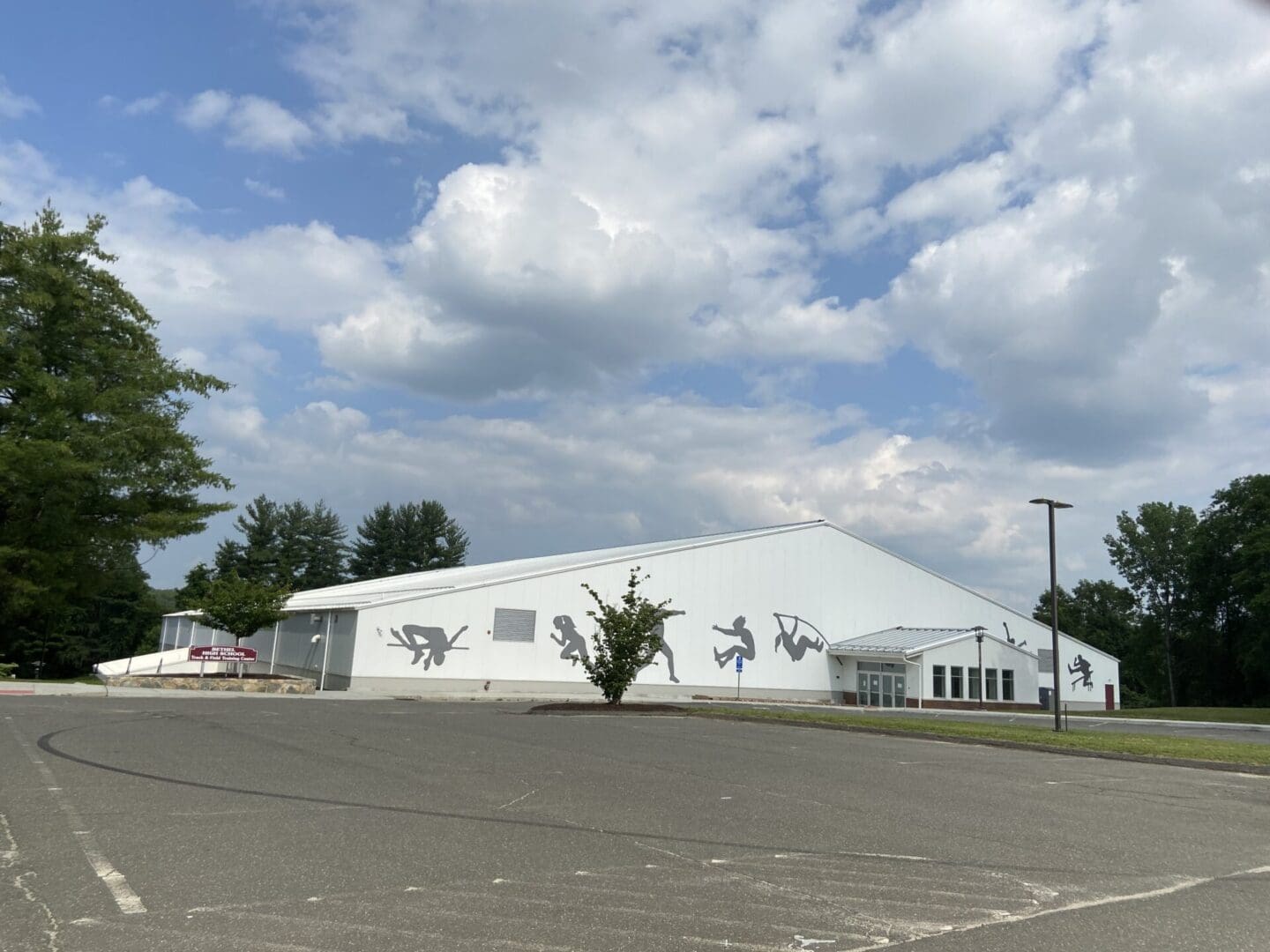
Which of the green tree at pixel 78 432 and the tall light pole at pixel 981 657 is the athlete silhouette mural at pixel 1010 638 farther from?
the green tree at pixel 78 432

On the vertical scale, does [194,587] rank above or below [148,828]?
above

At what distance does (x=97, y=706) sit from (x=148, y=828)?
16161 millimetres

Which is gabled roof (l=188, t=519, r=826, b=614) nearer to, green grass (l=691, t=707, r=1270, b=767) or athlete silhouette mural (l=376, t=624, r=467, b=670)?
athlete silhouette mural (l=376, t=624, r=467, b=670)

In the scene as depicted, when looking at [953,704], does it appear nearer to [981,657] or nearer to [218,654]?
[981,657]

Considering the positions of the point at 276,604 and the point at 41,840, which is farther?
the point at 276,604

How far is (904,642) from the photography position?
4906 cm

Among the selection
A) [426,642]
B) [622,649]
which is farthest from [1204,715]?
[426,642]

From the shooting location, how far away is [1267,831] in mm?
10109

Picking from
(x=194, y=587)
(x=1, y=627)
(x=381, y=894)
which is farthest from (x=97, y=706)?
(x=194, y=587)

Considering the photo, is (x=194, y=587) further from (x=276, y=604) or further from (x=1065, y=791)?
(x=1065, y=791)

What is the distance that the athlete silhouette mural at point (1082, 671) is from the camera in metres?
55.4

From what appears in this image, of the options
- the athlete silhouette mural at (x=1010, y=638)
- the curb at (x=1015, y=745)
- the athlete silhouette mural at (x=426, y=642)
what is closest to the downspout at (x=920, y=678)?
the athlete silhouette mural at (x=1010, y=638)

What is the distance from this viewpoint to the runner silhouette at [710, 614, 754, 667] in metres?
47.0

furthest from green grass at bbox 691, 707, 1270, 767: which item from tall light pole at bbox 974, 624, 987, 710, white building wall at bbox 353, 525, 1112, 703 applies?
tall light pole at bbox 974, 624, 987, 710
